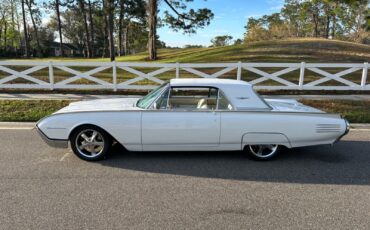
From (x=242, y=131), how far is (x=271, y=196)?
130 cm

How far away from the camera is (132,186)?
4.21 metres

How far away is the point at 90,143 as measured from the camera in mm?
5094

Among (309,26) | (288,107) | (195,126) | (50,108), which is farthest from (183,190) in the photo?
(309,26)

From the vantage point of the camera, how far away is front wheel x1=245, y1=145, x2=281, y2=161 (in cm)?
521

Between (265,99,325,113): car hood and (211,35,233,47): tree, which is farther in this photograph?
(211,35,233,47): tree

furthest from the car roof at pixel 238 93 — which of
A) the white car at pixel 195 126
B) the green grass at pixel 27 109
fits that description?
the green grass at pixel 27 109

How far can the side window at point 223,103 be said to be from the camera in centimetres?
509

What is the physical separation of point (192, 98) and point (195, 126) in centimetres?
102

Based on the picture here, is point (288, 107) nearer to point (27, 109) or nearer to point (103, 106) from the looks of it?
point (103, 106)

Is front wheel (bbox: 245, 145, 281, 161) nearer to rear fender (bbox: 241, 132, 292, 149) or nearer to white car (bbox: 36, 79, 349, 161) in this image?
white car (bbox: 36, 79, 349, 161)

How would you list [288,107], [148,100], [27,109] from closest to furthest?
[148,100], [288,107], [27,109]

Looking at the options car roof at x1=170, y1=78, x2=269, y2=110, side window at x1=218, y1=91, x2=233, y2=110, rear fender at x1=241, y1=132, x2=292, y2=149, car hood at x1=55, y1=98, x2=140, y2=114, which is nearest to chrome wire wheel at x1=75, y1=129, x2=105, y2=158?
car hood at x1=55, y1=98, x2=140, y2=114

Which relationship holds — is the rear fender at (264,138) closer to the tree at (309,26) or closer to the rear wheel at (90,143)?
the rear wheel at (90,143)

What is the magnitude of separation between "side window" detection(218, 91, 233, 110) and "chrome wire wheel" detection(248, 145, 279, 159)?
742mm
